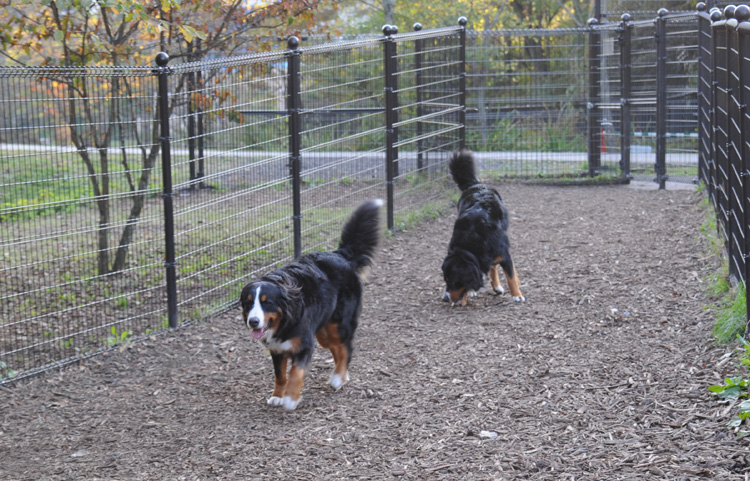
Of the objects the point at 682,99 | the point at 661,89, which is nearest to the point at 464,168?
the point at 661,89

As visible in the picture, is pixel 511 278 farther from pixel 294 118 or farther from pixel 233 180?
pixel 233 180

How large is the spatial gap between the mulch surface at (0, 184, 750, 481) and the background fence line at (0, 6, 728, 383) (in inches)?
27.2

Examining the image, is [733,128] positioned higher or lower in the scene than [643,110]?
lower

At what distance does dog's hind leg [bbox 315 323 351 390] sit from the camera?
5.25 metres

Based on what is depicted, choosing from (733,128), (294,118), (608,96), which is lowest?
(733,128)

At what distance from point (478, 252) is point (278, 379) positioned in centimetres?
238

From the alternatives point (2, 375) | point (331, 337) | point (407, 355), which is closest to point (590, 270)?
point (407, 355)

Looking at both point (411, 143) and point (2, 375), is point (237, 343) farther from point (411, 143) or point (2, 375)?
point (411, 143)

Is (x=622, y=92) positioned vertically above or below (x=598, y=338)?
above

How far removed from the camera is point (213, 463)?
429cm

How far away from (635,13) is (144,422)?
40.5ft

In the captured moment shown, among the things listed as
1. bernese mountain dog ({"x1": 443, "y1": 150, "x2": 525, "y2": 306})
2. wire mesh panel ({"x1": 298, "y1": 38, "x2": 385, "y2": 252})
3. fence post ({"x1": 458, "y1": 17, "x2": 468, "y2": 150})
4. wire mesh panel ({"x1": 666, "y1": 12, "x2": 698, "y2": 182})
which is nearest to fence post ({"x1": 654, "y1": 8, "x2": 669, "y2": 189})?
wire mesh panel ({"x1": 666, "y1": 12, "x2": 698, "y2": 182})

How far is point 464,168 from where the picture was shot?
300 inches

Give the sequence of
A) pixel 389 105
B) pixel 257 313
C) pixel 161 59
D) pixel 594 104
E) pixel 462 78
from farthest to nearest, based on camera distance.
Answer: pixel 594 104, pixel 462 78, pixel 389 105, pixel 161 59, pixel 257 313
